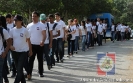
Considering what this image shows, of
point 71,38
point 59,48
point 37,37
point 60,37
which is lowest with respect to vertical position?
point 59,48

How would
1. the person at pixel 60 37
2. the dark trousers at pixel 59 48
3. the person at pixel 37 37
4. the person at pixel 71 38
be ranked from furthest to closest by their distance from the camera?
the person at pixel 71 38
the dark trousers at pixel 59 48
the person at pixel 60 37
the person at pixel 37 37

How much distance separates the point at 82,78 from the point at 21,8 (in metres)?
14.2

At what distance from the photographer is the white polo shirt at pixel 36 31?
842cm

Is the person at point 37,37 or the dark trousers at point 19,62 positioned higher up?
the person at point 37,37

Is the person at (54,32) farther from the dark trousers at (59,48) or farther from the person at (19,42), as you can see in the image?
the person at (19,42)

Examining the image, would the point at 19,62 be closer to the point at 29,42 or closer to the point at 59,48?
the point at 29,42

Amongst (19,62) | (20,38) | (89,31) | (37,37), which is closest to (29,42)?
(20,38)

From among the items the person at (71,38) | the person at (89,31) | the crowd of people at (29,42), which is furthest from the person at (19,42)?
the person at (89,31)

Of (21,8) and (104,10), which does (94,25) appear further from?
(104,10)

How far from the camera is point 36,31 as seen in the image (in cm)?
848

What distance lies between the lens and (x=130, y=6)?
8556 cm

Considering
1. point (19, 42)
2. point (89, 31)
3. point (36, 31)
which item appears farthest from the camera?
point (89, 31)

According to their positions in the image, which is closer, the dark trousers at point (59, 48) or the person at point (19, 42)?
the person at point (19, 42)

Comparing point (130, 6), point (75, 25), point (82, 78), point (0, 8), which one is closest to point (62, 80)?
point (82, 78)
